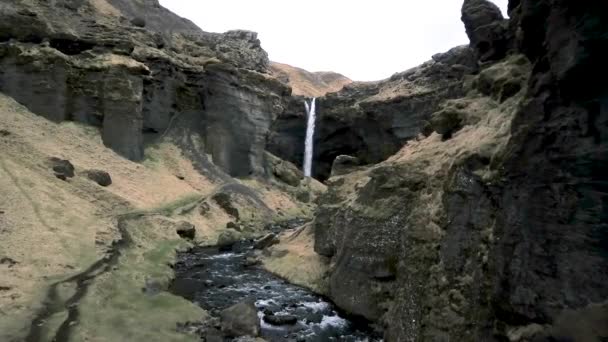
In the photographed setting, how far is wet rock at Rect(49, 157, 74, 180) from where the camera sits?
30906 mm

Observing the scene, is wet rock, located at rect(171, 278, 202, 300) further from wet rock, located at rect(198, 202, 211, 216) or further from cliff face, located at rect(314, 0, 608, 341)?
wet rock, located at rect(198, 202, 211, 216)

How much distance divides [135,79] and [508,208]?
42.2 metres

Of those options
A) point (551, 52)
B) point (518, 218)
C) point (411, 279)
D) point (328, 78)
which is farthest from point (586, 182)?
point (328, 78)

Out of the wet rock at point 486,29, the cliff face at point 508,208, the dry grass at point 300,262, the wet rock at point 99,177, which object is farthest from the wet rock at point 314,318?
the wet rock at point 99,177

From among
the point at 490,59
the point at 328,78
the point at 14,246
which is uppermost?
the point at 328,78

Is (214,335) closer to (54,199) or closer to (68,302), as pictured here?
(68,302)

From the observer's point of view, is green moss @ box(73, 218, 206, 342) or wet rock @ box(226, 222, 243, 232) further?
wet rock @ box(226, 222, 243, 232)

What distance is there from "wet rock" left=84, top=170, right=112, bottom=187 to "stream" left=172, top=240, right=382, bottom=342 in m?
10.1

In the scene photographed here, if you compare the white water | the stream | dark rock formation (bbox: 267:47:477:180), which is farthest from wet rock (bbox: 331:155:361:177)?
the white water

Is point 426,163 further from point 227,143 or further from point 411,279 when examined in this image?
point 227,143

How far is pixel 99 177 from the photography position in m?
34.8

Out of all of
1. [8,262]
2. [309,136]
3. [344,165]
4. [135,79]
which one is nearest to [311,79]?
[309,136]

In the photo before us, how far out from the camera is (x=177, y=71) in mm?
54312

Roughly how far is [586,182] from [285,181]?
2097 inches
